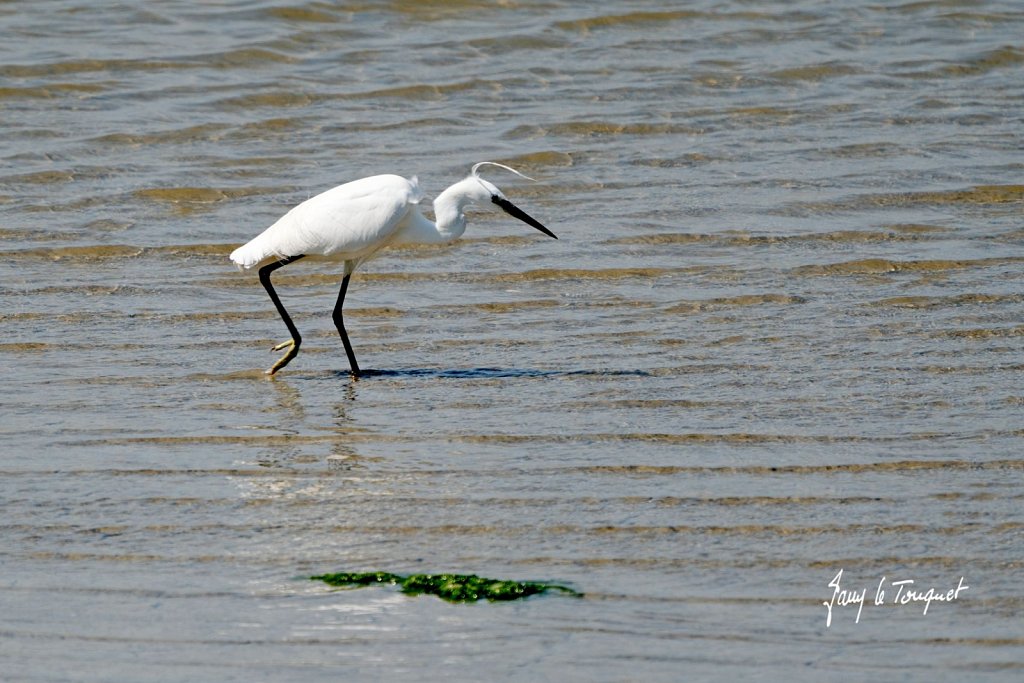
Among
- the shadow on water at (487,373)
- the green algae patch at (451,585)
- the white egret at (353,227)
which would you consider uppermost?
the white egret at (353,227)

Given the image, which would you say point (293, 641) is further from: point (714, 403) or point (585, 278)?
point (585, 278)

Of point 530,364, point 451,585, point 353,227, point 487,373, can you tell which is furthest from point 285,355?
point 451,585

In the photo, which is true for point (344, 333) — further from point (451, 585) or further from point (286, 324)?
point (451, 585)

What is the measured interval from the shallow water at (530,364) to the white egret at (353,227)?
338 millimetres

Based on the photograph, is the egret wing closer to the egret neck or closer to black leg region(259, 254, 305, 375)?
black leg region(259, 254, 305, 375)

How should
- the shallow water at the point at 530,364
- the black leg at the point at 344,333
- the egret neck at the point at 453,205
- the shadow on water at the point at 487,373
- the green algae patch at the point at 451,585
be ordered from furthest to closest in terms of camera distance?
the egret neck at the point at 453,205 → the black leg at the point at 344,333 → the shadow on water at the point at 487,373 → the green algae patch at the point at 451,585 → the shallow water at the point at 530,364

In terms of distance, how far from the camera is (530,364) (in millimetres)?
6598

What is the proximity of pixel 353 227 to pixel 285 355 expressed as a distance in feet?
2.04

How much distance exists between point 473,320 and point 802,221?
2407mm

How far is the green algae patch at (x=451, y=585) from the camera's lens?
413cm

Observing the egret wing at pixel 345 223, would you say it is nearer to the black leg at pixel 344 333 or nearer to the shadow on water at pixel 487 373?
the black leg at pixel 344 333

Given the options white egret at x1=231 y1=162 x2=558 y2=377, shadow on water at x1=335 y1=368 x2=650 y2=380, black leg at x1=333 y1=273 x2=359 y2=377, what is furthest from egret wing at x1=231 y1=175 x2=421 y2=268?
shadow on water at x1=335 y1=368 x2=650 y2=380

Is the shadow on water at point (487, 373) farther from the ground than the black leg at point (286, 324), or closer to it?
closer to it

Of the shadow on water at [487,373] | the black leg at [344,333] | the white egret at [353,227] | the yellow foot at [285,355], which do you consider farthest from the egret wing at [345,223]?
the shadow on water at [487,373]
